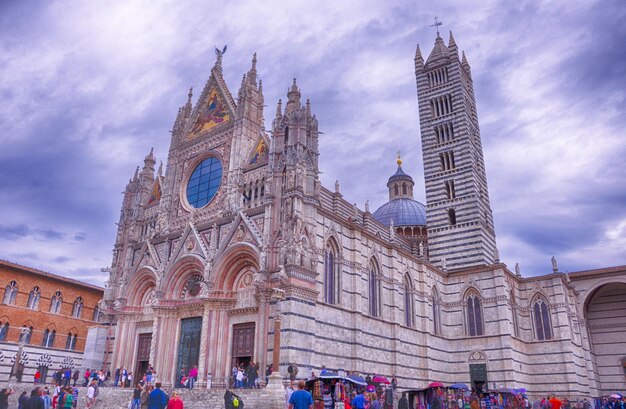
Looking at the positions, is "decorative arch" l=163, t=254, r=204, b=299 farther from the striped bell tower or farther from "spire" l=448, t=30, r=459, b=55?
"spire" l=448, t=30, r=459, b=55

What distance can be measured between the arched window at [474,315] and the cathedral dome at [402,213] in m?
13.1

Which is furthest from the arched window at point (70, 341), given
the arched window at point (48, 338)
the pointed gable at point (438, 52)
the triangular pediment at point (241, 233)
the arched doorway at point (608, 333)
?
the arched doorway at point (608, 333)

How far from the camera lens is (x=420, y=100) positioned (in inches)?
1687

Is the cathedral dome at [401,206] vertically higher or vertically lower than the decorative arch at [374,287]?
higher

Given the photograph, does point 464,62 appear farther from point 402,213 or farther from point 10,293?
point 10,293

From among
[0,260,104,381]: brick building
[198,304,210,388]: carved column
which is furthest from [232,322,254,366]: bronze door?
[0,260,104,381]: brick building

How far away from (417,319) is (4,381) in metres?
25.3

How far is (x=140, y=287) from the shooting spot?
31203mm

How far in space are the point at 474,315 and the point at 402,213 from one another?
16.0m

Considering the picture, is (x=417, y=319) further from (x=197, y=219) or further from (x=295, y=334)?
(x=197, y=219)

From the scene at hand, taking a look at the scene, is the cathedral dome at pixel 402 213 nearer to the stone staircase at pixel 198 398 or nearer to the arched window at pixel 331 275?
the arched window at pixel 331 275

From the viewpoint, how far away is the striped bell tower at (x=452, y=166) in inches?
1457

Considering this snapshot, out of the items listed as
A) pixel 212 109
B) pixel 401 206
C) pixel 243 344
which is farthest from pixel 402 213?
pixel 243 344

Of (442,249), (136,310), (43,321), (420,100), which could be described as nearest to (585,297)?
(442,249)
